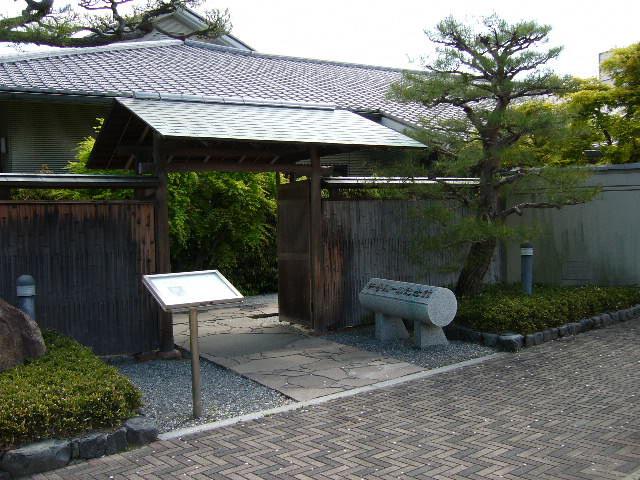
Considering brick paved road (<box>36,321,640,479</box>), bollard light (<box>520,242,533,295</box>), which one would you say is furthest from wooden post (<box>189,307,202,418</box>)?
bollard light (<box>520,242,533,295</box>)

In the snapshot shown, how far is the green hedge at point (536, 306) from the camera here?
8714 millimetres

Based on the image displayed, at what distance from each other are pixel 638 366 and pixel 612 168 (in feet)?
15.8

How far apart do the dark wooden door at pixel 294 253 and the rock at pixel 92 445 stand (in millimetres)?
4955

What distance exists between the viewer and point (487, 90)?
931 centimetres

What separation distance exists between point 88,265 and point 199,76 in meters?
8.32

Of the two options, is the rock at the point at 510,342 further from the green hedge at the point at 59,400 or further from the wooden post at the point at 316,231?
the green hedge at the point at 59,400

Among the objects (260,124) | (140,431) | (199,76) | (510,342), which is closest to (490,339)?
(510,342)

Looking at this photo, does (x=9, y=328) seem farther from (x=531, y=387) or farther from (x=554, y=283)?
(x=554, y=283)

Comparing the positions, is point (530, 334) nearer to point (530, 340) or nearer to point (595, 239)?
point (530, 340)

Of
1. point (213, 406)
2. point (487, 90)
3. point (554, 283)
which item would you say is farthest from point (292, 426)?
point (554, 283)

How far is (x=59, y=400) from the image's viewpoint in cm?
507

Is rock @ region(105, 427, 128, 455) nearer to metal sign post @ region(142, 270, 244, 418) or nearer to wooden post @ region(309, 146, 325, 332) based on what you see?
metal sign post @ region(142, 270, 244, 418)

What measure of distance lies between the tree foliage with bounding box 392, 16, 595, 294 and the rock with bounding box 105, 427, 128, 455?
552cm

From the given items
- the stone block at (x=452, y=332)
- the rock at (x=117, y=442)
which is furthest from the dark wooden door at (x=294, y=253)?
the rock at (x=117, y=442)
